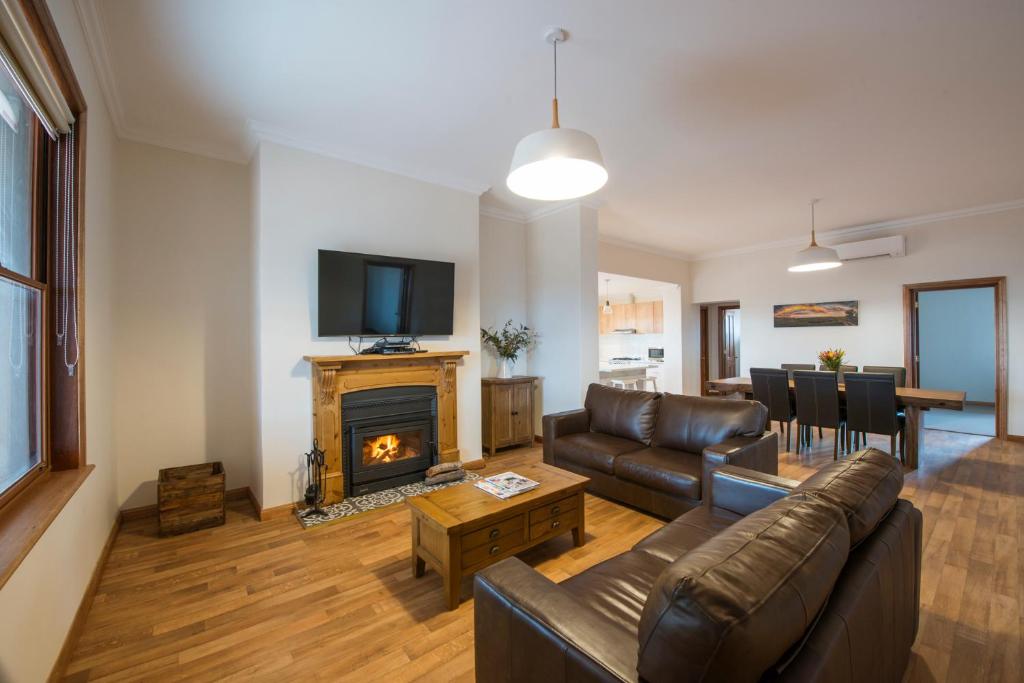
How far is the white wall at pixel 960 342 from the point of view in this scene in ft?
24.4

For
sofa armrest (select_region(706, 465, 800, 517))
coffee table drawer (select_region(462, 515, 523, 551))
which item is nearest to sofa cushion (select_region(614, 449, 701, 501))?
sofa armrest (select_region(706, 465, 800, 517))

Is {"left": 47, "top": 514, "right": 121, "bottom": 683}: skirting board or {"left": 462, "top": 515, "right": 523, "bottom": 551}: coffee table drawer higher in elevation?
{"left": 462, "top": 515, "right": 523, "bottom": 551}: coffee table drawer

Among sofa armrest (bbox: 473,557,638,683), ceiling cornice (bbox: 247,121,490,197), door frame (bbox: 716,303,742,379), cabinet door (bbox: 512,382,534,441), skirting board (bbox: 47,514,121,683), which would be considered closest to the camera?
sofa armrest (bbox: 473,557,638,683)

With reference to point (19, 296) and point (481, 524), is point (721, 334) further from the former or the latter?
point (19, 296)

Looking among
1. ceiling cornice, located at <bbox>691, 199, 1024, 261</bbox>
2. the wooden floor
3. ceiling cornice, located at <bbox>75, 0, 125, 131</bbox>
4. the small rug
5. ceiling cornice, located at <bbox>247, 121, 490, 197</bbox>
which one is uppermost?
ceiling cornice, located at <bbox>75, 0, 125, 131</bbox>

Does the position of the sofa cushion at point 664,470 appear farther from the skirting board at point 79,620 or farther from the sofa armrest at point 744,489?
the skirting board at point 79,620

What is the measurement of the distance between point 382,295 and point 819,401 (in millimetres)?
4456

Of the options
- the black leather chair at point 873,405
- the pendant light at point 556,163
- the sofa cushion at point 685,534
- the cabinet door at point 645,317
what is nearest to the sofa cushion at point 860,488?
the sofa cushion at point 685,534

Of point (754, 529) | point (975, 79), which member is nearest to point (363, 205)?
point (754, 529)

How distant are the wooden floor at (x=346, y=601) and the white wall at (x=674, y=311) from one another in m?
4.52

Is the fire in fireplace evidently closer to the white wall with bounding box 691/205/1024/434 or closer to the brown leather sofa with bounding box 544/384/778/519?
the brown leather sofa with bounding box 544/384/778/519

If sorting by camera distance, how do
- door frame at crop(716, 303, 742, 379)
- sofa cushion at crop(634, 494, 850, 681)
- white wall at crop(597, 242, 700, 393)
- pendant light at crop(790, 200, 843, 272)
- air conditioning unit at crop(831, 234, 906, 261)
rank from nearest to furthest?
sofa cushion at crop(634, 494, 850, 681)
pendant light at crop(790, 200, 843, 272)
air conditioning unit at crop(831, 234, 906, 261)
white wall at crop(597, 242, 700, 393)
door frame at crop(716, 303, 742, 379)

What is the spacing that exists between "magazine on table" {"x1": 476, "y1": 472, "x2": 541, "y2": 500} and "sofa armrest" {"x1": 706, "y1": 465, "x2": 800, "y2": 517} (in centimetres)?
98

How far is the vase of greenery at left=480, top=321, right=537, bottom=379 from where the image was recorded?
16.5 feet
